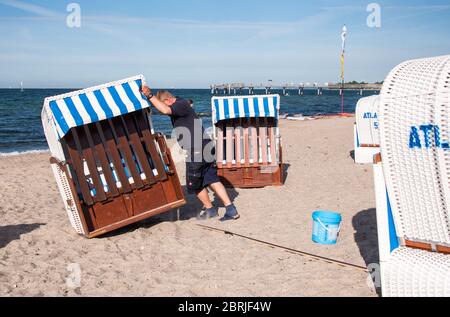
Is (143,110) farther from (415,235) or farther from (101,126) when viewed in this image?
(415,235)

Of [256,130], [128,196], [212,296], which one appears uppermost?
[256,130]

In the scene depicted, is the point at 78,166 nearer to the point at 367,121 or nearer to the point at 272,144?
the point at 272,144

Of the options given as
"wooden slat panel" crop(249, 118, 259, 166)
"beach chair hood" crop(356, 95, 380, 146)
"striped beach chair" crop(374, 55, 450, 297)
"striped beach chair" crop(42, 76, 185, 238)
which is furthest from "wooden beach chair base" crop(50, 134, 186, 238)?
"beach chair hood" crop(356, 95, 380, 146)

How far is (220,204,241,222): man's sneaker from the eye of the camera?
6.04 meters

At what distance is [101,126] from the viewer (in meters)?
5.38

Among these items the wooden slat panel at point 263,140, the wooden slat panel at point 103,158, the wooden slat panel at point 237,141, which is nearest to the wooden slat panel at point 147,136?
the wooden slat panel at point 103,158

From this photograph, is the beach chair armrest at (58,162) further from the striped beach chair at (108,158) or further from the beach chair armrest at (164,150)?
the beach chair armrest at (164,150)

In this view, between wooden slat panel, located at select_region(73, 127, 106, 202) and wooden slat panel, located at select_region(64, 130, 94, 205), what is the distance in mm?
80

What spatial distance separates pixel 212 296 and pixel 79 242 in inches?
88.5

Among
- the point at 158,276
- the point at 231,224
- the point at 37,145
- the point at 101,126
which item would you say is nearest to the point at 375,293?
the point at 158,276

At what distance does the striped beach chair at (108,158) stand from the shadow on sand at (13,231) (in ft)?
2.19

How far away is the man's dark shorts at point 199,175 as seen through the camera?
19.6 ft

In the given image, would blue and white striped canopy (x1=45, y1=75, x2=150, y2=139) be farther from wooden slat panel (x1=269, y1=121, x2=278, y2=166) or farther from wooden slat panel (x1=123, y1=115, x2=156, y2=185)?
wooden slat panel (x1=269, y1=121, x2=278, y2=166)

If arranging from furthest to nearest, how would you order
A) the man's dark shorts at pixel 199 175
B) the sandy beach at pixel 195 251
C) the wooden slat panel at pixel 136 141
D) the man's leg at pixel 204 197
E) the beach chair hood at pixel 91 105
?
the man's leg at pixel 204 197
the man's dark shorts at pixel 199 175
the wooden slat panel at pixel 136 141
the beach chair hood at pixel 91 105
the sandy beach at pixel 195 251
